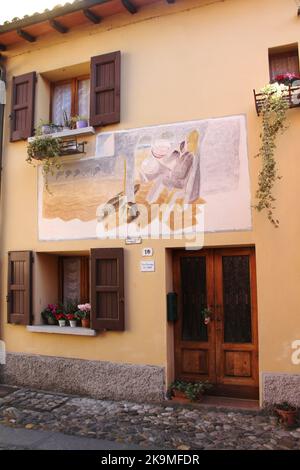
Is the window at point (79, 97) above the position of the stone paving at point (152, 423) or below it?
above

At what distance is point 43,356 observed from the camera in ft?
21.8

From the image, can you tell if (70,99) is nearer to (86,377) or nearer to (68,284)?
(68,284)

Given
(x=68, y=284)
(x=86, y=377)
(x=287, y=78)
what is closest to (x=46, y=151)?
(x=68, y=284)

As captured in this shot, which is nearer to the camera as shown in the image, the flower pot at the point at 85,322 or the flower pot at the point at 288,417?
the flower pot at the point at 288,417

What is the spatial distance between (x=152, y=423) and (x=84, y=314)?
7.00 ft

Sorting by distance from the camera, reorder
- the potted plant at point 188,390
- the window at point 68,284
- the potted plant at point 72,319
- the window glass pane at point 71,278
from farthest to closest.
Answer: the window glass pane at point 71,278 < the potted plant at point 72,319 < the window at point 68,284 < the potted plant at point 188,390

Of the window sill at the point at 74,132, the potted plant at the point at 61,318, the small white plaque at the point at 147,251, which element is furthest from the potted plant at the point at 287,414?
the window sill at the point at 74,132

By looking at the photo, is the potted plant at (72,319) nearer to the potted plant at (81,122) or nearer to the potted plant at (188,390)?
the potted plant at (188,390)

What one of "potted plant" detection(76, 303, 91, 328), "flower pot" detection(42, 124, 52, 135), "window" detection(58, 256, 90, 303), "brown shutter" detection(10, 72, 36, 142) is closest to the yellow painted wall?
"brown shutter" detection(10, 72, 36, 142)

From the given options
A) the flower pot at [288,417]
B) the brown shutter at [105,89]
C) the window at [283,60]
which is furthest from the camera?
the brown shutter at [105,89]

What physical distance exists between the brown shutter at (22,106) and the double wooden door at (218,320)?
139 inches

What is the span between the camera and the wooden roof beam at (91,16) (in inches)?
255

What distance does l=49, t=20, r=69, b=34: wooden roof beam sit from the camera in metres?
6.70

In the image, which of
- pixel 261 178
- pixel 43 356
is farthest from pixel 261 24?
pixel 43 356
